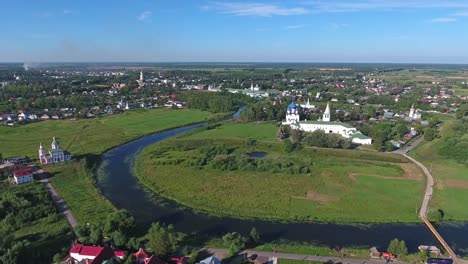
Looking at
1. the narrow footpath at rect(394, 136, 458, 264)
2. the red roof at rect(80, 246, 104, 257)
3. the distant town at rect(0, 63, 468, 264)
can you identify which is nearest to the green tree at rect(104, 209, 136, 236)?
the distant town at rect(0, 63, 468, 264)

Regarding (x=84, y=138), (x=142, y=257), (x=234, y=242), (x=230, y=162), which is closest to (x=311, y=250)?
(x=234, y=242)

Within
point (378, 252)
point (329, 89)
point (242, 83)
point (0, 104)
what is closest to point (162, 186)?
point (378, 252)

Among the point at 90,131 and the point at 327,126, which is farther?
the point at 90,131

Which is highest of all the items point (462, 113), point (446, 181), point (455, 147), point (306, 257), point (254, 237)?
point (462, 113)

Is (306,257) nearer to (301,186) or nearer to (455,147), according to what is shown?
(301,186)

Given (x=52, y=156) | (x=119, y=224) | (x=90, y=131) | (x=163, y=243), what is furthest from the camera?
(x=90, y=131)

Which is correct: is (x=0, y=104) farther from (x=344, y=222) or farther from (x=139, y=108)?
(x=344, y=222)

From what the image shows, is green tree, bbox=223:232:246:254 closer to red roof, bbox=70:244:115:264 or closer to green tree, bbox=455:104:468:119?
red roof, bbox=70:244:115:264
